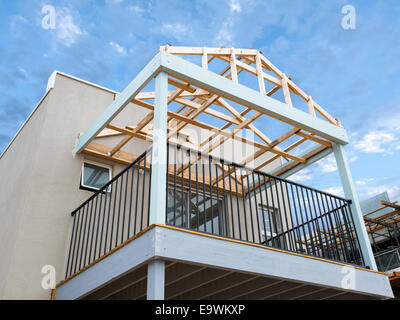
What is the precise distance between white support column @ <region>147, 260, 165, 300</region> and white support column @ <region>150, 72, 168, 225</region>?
0.41 metres

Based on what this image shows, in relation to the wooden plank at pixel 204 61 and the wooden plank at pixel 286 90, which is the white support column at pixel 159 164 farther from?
the wooden plank at pixel 286 90

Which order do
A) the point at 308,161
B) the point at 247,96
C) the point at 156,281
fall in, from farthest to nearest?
the point at 308,161 < the point at 247,96 < the point at 156,281

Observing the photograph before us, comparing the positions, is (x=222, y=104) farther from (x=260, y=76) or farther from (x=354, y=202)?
(x=354, y=202)

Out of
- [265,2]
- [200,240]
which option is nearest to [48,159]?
[200,240]

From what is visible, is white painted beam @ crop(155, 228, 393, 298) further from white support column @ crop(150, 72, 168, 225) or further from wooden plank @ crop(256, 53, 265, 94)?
wooden plank @ crop(256, 53, 265, 94)

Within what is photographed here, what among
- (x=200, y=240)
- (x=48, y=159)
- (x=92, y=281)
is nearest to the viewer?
(x=200, y=240)

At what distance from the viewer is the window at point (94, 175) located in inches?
258

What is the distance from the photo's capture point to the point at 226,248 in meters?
4.17

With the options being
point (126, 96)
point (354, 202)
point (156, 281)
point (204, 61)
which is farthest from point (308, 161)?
point (156, 281)

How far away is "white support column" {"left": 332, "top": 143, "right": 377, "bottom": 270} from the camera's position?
555 cm

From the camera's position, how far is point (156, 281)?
356 cm

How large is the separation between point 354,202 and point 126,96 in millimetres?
3800
